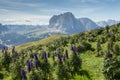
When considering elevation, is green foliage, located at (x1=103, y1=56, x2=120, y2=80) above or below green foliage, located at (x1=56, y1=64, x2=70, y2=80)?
above

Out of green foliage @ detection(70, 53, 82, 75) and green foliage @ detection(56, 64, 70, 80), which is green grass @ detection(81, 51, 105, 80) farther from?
green foliage @ detection(56, 64, 70, 80)

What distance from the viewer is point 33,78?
44281mm

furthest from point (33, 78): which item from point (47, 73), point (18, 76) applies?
point (18, 76)

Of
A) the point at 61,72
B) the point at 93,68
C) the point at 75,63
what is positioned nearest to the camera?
the point at 61,72

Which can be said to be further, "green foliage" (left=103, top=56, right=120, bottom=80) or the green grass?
the green grass

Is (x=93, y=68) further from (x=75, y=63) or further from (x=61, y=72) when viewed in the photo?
(x=61, y=72)

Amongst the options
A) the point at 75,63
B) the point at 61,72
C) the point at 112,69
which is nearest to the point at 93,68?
the point at 75,63

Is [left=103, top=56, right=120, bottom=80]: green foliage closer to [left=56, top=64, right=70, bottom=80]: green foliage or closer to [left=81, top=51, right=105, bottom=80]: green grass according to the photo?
[left=56, top=64, right=70, bottom=80]: green foliage

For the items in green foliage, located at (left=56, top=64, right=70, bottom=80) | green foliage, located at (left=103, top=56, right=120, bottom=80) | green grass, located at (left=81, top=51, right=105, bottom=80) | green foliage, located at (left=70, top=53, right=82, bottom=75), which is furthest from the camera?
green foliage, located at (left=70, top=53, right=82, bottom=75)

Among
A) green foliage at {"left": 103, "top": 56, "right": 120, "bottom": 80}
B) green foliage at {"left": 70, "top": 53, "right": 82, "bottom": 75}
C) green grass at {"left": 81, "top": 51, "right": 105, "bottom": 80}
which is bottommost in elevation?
green grass at {"left": 81, "top": 51, "right": 105, "bottom": 80}

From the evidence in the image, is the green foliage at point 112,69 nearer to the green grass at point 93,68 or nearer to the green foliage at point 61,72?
the green foliage at point 61,72

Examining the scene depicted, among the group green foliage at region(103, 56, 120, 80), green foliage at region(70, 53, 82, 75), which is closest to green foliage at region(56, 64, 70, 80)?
green foliage at region(70, 53, 82, 75)

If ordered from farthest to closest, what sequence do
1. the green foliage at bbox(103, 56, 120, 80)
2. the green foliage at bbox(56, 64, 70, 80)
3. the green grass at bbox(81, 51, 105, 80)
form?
1. the green grass at bbox(81, 51, 105, 80)
2. the green foliage at bbox(56, 64, 70, 80)
3. the green foliage at bbox(103, 56, 120, 80)

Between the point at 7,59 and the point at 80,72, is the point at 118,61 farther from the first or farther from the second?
the point at 7,59
